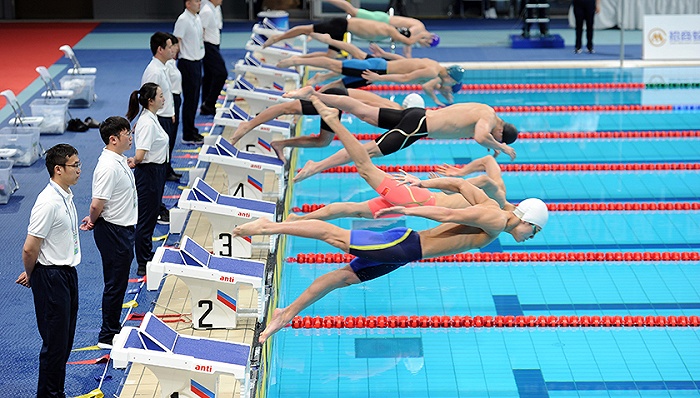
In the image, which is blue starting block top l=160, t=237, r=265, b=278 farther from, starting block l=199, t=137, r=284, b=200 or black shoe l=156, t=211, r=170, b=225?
black shoe l=156, t=211, r=170, b=225

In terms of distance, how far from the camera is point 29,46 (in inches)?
619

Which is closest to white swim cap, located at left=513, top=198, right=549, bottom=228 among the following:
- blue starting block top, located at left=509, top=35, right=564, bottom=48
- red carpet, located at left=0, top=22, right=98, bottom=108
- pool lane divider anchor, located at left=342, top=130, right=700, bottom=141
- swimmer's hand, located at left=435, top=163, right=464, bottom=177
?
swimmer's hand, located at left=435, top=163, right=464, bottom=177

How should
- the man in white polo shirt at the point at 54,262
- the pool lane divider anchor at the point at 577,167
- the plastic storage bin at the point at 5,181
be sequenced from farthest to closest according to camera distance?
the pool lane divider anchor at the point at 577,167 → the plastic storage bin at the point at 5,181 → the man in white polo shirt at the point at 54,262

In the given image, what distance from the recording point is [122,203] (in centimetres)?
587

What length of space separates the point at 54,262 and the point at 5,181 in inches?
153

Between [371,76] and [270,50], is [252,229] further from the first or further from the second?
[270,50]

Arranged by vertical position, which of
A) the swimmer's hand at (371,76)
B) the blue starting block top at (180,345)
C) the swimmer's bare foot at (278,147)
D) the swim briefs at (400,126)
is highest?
the swimmer's hand at (371,76)

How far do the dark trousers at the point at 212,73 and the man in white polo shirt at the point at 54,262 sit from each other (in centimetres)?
604

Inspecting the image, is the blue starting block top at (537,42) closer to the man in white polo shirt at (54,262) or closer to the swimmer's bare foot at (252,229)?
the swimmer's bare foot at (252,229)

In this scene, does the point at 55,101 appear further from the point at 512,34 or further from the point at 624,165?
the point at 512,34

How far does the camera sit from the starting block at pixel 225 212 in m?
6.86

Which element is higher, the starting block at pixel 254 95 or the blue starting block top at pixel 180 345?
the starting block at pixel 254 95

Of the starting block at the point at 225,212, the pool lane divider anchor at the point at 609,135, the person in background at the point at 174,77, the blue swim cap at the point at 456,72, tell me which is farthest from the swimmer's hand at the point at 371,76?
the starting block at the point at 225,212

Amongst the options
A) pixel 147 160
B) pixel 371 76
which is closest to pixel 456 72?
pixel 371 76
